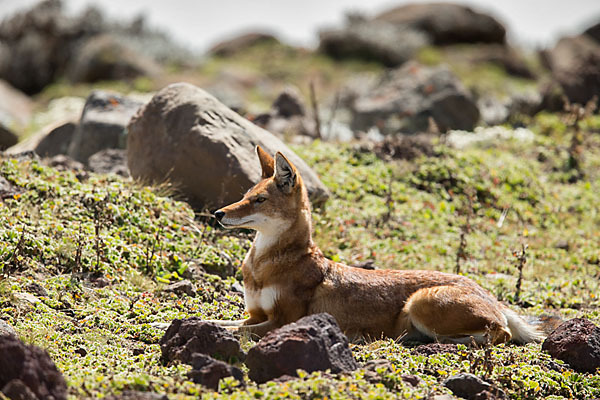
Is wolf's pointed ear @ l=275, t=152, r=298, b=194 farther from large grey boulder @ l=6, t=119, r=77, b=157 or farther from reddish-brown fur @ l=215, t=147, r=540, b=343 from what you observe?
large grey boulder @ l=6, t=119, r=77, b=157

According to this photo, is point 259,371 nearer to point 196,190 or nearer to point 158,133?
point 196,190

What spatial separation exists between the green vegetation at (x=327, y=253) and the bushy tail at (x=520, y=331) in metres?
0.18

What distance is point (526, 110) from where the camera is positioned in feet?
70.5

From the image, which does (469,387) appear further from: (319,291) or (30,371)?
(30,371)

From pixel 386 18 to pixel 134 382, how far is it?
34.6 meters

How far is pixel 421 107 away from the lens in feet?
63.3

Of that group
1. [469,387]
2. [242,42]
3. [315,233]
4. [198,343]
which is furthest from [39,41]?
[469,387]

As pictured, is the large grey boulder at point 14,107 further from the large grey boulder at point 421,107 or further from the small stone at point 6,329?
the small stone at point 6,329

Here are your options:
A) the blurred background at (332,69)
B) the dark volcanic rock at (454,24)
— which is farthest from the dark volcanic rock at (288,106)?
the dark volcanic rock at (454,24)

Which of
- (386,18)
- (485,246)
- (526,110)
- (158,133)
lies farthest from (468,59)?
(158,133)

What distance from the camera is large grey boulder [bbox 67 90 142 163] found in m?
13.5

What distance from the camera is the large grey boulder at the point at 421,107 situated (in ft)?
63.0

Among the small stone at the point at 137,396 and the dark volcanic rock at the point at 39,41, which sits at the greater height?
the small stone at the point at 137,396

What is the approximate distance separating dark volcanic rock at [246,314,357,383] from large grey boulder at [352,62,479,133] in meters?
13.4
